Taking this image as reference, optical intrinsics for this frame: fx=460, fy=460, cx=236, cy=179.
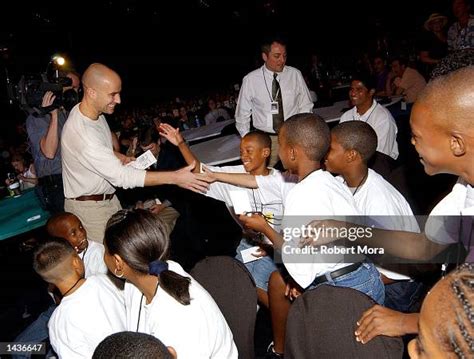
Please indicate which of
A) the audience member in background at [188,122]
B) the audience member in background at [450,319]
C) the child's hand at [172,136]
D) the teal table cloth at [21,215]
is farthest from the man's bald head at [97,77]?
the audience member in background at [188,122]

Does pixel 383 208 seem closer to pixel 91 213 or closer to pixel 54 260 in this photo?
pixel 54 260

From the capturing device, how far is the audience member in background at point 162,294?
172 cm

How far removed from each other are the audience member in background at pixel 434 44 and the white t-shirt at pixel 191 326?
563 cm

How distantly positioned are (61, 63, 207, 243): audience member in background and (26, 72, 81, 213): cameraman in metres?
0.61

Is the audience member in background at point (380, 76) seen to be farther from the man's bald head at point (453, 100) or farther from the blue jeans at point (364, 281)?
the man's bald head at point (453, 100)

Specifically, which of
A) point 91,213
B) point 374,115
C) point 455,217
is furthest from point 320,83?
point 455,217

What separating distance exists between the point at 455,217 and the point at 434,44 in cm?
555

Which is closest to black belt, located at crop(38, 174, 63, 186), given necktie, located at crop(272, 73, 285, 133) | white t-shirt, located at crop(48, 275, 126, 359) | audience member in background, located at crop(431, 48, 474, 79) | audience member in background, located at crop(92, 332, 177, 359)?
white t-shirt, located at crop(48, 275, 126, 359)

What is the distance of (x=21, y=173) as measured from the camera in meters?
5.37

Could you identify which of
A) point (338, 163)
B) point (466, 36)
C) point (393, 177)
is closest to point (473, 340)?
point (338, 163)

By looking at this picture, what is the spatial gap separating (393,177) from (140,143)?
241 centimetres

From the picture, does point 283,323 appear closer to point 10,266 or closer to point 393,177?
point 393,177

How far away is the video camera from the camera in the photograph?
3730mm
